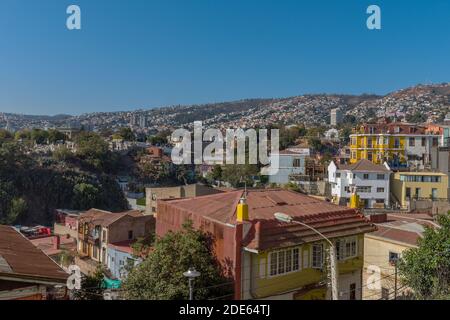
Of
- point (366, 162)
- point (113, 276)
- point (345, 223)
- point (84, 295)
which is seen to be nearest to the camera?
point (345, 223)

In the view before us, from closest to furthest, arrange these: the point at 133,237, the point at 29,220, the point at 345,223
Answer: the point at 345,223
the point at 133,237
the point at 29,220

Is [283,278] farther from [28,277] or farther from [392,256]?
[392,256]

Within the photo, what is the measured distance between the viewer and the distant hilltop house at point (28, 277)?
7.85 m

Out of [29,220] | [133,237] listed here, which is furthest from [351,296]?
[29,220]

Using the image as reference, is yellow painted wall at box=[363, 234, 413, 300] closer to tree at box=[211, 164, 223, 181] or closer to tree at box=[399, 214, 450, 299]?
tree at box=[399, 214, 450, 299]

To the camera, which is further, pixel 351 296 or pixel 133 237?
pixel 133 237

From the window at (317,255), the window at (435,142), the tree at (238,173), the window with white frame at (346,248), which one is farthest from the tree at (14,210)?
the window at (435,142)

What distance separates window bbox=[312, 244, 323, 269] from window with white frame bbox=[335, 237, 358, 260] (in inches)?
29.2

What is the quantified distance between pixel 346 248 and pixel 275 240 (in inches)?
117

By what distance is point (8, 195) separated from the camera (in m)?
48.8

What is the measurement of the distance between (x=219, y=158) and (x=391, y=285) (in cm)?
5411

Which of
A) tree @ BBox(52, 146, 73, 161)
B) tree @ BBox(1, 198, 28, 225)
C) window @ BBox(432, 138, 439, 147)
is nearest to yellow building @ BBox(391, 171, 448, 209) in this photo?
window @ BBox(432, 138, 439, 147)

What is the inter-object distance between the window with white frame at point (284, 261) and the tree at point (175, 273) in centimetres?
117

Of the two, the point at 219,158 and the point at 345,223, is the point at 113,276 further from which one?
the point at 219,158
